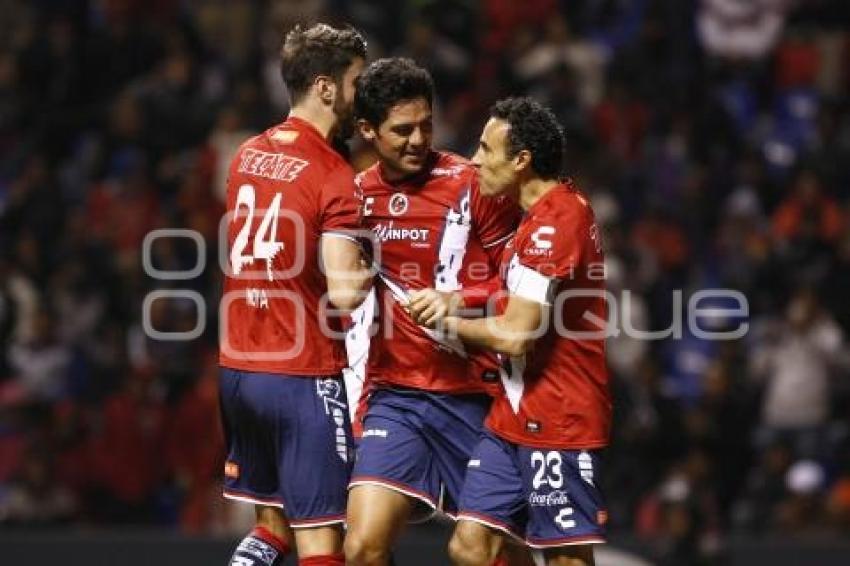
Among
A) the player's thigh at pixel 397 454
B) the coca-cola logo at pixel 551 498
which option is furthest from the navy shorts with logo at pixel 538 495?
the player's thigh at pixel 397 454

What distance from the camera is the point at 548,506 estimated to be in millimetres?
7629

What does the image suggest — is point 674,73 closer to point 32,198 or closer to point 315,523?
point 32,198

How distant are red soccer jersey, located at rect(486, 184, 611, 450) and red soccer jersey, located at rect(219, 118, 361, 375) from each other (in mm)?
715

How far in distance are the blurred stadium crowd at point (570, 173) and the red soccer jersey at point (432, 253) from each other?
3562 millimetres

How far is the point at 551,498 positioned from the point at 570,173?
6456 millimetres

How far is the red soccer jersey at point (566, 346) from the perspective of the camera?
7590 millimetres

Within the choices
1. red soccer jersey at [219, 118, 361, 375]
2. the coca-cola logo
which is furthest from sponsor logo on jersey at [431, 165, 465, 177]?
the coca-cola logo

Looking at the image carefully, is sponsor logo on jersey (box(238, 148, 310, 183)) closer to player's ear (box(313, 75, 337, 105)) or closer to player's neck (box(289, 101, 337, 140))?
player's neck (box(289, 101, 337, 140))

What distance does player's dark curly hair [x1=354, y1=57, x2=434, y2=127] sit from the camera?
7.78 m

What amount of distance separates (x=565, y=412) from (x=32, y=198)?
24.6 ft

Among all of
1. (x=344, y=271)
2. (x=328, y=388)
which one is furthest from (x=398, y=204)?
(x=328, y=388)

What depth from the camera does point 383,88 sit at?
7.77m

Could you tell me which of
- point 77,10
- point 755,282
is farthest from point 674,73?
point 77,10

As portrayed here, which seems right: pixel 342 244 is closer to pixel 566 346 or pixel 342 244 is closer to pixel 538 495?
pixel 566 346
